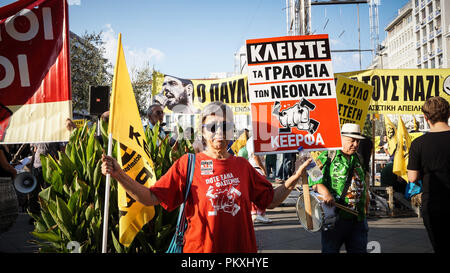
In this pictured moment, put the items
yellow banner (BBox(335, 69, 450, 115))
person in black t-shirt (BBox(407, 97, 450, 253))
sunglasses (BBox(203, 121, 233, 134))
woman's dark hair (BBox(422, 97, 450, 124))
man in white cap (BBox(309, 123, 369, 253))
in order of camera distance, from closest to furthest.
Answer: sunglasses (BBox(203, 121, 233, 134)), person in black t-shirt (BBox(407, 97, 450, 253)), woman's dark hair (BBox(422, 97, 450, 124)), man in white cap (BBox(309, 123, 369, 253)), yellow banner (BBox(335, 69, 450, 115))

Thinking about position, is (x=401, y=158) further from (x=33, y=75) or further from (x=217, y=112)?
(x=33, y=75)

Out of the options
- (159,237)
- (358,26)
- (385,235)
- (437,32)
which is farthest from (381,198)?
(437,32)

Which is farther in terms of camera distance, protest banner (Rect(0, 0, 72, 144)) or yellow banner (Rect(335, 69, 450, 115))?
yellow banner (Rect(335, 69, 450, 115))

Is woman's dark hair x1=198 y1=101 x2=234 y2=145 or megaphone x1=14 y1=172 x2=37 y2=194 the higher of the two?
woman's dark hair x1=198 y1=101 x2=234 y2=145

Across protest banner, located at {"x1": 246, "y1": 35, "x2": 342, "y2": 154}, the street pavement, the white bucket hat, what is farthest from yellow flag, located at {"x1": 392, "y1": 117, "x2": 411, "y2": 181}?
protest banner, located at {"x1": 246, "y1": 35, "x2": 342, "y2": 154}

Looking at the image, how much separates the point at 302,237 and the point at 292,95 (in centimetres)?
351

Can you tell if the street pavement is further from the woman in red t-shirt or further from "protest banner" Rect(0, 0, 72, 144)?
the woman in red t-shirt

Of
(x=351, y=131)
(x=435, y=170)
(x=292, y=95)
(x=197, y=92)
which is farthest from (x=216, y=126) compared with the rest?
(x=197, y=92)

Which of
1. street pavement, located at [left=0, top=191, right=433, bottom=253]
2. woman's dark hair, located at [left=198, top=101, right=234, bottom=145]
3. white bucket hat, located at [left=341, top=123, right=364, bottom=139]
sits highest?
woman's dark hair, located at [left=198, top=101, right=234, bottom=145]

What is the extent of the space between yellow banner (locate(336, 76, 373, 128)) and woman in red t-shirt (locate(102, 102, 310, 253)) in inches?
182

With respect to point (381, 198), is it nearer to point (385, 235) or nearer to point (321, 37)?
point (385, 235)

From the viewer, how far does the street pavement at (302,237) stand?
5512 millimetres

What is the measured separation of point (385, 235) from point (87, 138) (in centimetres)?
538

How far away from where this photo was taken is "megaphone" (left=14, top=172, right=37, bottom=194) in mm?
6498
